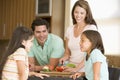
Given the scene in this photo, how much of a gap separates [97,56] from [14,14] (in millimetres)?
3667

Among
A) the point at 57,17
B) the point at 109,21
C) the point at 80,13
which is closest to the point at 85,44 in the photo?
the point at 80,13

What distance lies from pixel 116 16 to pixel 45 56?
168 cm

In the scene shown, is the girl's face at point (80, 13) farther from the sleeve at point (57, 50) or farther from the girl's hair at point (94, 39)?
the girl's hair at point (94, 39)

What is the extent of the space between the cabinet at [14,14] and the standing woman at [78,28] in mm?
2407

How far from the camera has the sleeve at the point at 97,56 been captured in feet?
6.04

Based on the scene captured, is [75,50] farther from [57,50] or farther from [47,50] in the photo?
[47,50]

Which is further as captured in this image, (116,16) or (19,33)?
(116,16)

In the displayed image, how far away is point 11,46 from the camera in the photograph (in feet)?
6.56

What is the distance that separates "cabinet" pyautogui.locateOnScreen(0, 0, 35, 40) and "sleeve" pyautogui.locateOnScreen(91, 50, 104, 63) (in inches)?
121

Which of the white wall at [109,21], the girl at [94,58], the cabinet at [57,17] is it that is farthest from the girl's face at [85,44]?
the cabinet at [57,17]

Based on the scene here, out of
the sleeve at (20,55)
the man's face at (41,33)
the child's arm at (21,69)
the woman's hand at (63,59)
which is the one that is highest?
the man's face at (41,33)

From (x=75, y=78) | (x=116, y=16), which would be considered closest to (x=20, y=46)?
(x=75, y=78)

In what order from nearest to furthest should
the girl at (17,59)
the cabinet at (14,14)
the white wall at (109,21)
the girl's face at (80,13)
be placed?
1. the girl at (17,59)
2. the girl's face at (80,13)
3. the white wall at (109,21)
4. the cabinet at (14,14)

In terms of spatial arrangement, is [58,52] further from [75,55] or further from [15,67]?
[15,67]
